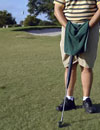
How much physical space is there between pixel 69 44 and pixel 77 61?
10.8 inches

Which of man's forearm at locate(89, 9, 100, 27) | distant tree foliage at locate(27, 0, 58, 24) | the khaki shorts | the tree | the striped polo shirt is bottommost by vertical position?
the tree

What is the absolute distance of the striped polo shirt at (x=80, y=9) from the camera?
3250 mm

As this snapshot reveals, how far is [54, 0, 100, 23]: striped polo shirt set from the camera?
10.7 feet

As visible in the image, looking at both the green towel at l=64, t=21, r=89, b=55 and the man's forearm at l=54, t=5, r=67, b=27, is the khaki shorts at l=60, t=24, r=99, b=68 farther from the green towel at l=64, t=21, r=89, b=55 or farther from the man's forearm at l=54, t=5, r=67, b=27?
the man's forearm at l=54, t=5, r=67, b=27

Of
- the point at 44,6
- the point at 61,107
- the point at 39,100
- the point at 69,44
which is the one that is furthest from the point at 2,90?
the point at 44,6

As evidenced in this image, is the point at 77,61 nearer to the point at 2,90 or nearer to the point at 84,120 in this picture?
the point at 84,120

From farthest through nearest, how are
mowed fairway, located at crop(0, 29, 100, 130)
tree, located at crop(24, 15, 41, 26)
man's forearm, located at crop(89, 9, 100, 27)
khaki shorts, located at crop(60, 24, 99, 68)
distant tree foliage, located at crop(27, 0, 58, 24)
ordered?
distant tree foliage, located at crop(27, 0, 58, 24) < tree, located at crop(24, 15, 41, 26) < khaki shorts, located at crop(60, 24, 99, 68) < man's forearm, located at crop(89, 9, 100, 27) < mowed fairway, located at crop(0, 29, 100, 130)

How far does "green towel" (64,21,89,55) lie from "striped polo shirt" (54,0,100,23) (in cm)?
10

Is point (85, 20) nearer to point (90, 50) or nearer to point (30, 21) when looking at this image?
point (90, 50)

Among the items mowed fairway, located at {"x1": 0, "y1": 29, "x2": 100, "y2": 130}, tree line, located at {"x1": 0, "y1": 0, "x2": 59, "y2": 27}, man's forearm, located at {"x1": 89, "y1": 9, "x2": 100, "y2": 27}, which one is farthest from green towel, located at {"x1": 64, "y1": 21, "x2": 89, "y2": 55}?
tree line, located at {"x1": 0, "y1": 0, "x2": 59, "y2": 27}

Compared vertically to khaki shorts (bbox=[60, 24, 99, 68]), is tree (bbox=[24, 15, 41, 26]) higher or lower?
lower

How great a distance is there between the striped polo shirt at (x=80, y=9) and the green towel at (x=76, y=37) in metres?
0.10

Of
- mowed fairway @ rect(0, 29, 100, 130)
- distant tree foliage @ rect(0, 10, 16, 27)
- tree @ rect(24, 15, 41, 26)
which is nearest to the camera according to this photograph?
mowed fairway @ rect(0, 29, 100, 130)

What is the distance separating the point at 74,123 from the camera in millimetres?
2957
